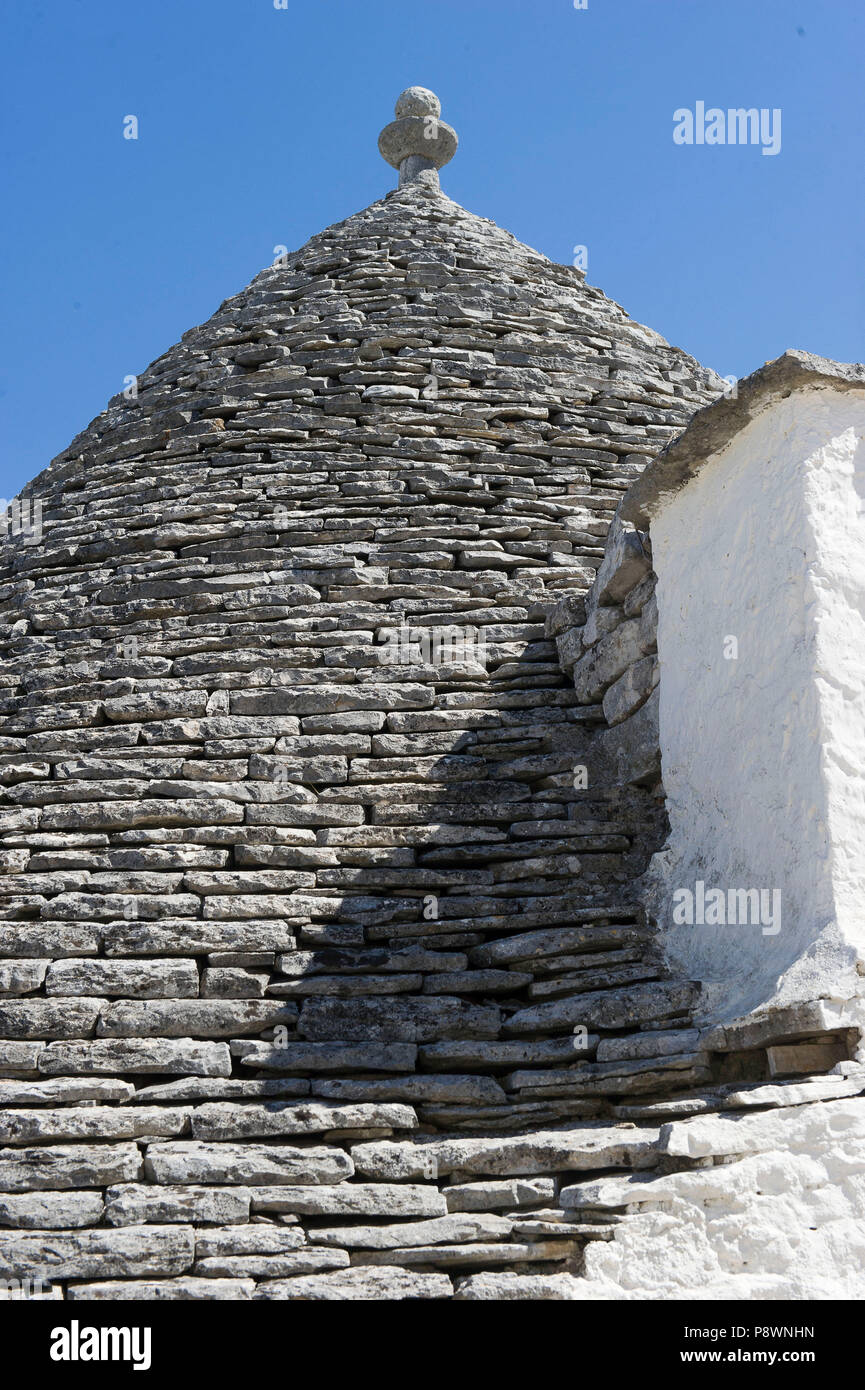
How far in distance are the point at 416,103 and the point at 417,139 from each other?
28 cm

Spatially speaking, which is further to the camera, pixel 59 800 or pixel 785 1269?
pixel 59 800

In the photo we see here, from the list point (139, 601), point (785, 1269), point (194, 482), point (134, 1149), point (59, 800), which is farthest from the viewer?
point (194, 482)

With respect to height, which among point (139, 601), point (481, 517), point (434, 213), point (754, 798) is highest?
point (434, 213)

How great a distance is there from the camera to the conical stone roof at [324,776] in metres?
3.50

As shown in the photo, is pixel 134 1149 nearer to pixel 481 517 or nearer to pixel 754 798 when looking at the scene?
pixel 754 798

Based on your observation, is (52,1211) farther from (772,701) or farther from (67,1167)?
(772,701)

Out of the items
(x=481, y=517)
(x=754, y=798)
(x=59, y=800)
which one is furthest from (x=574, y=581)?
(x=59, y=800)

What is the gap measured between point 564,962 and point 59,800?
2011mm

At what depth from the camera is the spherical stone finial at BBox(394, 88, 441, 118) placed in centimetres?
850

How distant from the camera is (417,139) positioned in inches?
332

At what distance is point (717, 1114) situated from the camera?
3270mm

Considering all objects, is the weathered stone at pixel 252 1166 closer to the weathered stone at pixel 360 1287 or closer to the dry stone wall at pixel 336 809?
the dry stone wall at pixel 336 809

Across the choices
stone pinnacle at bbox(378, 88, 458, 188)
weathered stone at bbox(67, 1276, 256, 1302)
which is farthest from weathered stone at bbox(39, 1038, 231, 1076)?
stone pinnacle at bbox(378, 88, 458, 188)

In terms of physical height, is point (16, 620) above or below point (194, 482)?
below
